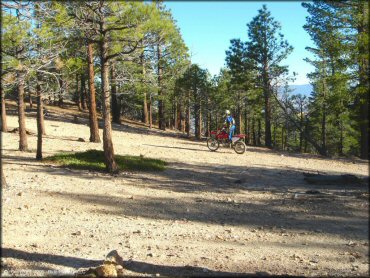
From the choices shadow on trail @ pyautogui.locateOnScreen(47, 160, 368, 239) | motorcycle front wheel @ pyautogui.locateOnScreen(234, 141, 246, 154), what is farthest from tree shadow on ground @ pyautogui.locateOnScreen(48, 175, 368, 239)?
motorcycle front wheel @ pyautogui.locateOnScreen(234, 141, 246, 154)

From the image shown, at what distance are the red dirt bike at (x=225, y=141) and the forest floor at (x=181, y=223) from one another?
6.01 meters

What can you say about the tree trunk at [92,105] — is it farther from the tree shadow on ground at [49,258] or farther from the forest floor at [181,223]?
the tree shadow on ground at [49,258]

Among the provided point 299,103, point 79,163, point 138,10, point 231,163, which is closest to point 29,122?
point 79,163

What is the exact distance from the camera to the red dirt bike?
2052 centimetres

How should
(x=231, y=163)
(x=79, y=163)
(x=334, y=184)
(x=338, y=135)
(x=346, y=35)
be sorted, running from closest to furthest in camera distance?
(x=334, y=184), (x=79, y=163), (x=231, y=163), (x=346, y=35), (x=338, y=135)

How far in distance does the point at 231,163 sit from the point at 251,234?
9789 millimetres

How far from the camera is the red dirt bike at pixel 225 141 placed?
2052cm

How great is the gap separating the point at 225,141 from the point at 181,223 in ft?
43.7

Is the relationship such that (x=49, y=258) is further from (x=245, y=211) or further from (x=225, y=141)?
(x=225, y=141)

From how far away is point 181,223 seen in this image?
802 centimetres

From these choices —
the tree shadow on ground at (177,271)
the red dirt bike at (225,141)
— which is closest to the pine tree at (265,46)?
the red dirt bike at (225,141)

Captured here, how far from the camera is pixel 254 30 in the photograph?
90.6 ft

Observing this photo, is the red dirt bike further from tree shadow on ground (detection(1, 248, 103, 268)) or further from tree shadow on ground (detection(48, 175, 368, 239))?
tree shadow on ground (detection(1, 248, 103, 268))

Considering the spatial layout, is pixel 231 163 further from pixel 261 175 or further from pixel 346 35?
pixel 346 35
